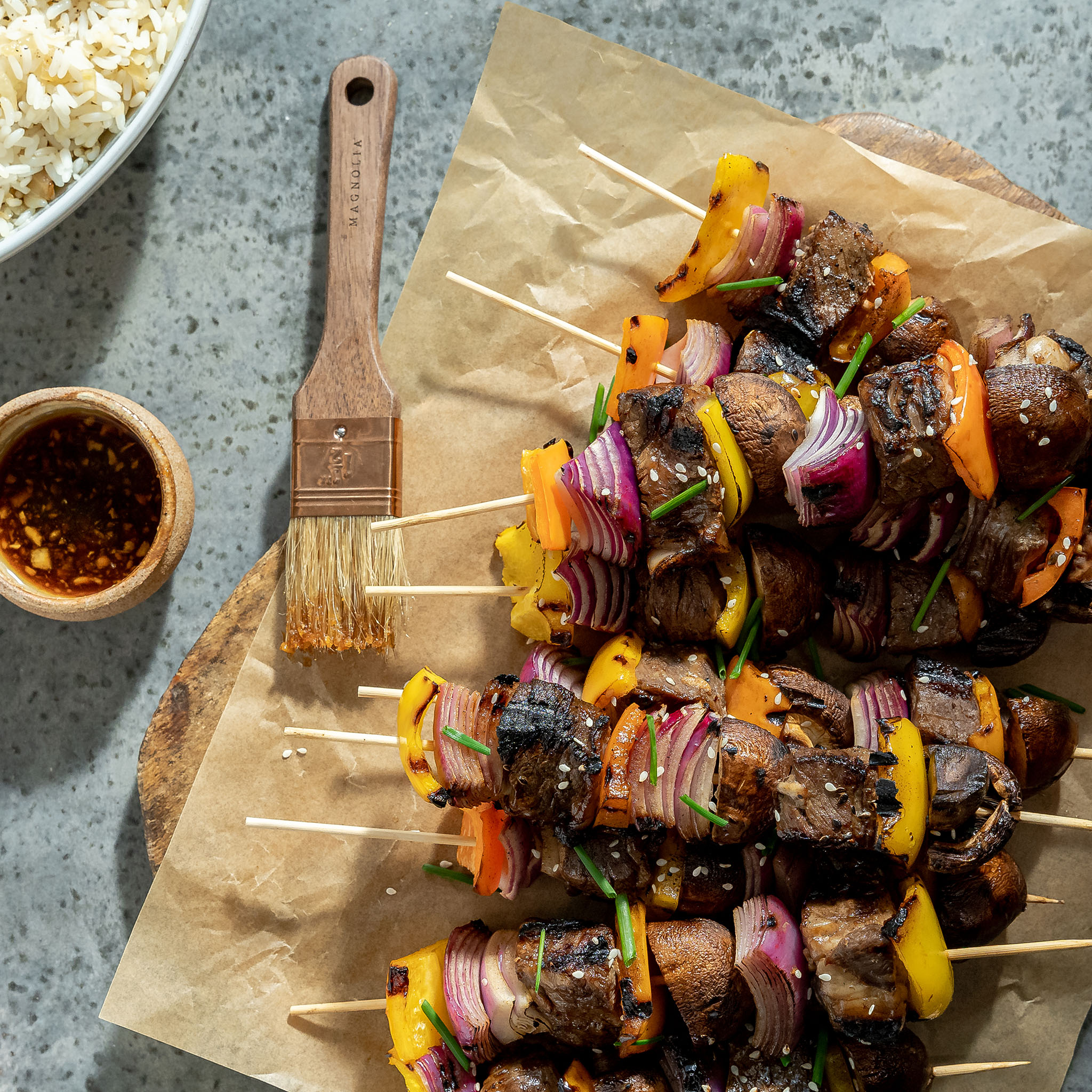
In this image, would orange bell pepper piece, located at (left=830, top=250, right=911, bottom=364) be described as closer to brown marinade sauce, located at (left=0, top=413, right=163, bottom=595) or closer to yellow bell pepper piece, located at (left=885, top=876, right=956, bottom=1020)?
yellow bell pepper piece, located at (left=885, top=876, right=956, bottom=1020)

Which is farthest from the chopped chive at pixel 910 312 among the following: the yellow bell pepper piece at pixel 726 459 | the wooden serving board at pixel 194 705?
the wooden serving board at pixel 194 705

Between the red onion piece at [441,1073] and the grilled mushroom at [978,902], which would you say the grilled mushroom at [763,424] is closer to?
the grilled mushroom at [978,902]

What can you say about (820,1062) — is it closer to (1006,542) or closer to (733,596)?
(733,596)

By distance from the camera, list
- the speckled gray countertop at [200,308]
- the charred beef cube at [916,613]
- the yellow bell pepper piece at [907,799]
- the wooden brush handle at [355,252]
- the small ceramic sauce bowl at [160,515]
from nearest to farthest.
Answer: the yellow bell pepper piece at [907,799], the charred beef cube at [916,613], the small ceramic sauce bowl at [160,515], the wooden brush handle at [355,252], the speckled gray countertop at [200,308]

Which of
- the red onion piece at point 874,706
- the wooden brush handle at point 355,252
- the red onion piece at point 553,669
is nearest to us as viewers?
the red onion piece at point 874,706

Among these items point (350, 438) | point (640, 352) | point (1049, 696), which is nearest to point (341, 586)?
point (350, 438)

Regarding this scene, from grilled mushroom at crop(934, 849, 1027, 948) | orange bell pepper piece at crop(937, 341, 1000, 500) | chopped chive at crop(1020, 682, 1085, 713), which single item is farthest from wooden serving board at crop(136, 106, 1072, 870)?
grilled mushroom at crop(934, 849, 1027, 948)
